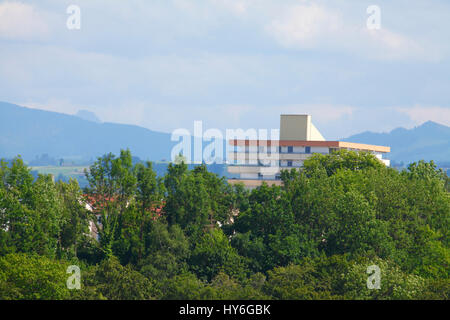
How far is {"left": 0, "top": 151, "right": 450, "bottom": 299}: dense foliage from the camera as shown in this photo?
59.2 m

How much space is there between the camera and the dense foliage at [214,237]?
5922 cm

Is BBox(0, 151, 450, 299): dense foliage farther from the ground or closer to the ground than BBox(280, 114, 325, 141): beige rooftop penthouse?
closer to the ground

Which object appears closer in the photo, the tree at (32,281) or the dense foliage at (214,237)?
the tree at (32,281)

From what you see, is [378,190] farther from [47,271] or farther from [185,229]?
[47,271]

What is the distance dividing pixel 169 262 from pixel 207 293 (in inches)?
398

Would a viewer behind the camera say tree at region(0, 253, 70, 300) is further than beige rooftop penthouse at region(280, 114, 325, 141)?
No
